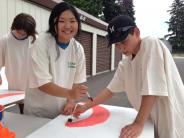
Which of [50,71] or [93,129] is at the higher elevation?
[50,71]

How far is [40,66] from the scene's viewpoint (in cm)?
196

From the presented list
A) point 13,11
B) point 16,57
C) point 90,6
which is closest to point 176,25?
point 90,6

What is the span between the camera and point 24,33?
120 inches

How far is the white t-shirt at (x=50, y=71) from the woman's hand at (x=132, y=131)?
2.15ft

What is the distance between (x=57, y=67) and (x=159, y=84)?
0.79 metres

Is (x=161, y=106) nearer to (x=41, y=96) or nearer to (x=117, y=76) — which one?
(x=117, y=76)

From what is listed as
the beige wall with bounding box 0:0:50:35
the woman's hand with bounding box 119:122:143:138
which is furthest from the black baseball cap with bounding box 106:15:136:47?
the beige wall with bounding box 0:0:50:35

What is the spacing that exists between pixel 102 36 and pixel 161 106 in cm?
1410

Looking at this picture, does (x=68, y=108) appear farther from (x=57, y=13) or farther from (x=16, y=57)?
(x=16, y=57)

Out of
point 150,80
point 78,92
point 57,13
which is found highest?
point 57,13

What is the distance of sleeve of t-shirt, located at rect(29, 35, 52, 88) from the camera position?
1.94 meters

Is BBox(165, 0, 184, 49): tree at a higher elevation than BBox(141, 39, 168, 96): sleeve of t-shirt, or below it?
higher

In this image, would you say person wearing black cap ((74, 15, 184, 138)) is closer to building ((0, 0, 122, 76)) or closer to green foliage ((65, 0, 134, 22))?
building ((0, 0, 122, 76))

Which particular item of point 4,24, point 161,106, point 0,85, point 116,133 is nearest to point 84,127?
point 116,133
